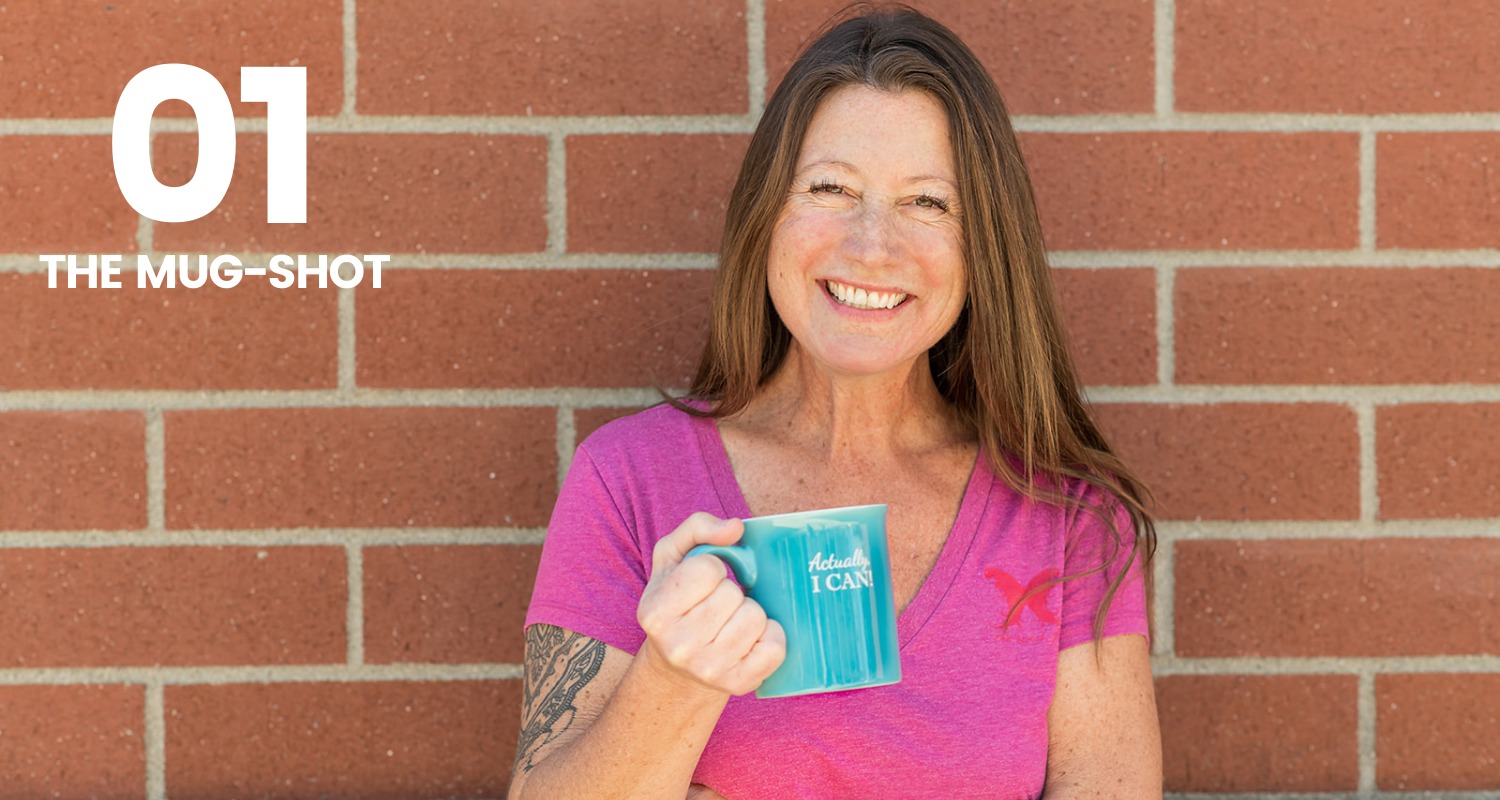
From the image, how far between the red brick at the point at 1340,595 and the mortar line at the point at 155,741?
136 cm

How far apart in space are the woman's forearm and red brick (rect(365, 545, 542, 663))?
49 centimetres

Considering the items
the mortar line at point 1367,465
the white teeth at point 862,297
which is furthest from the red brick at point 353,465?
the mortar line at point 1367,465

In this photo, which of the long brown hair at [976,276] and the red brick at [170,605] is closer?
the long brown hair at [976,276]

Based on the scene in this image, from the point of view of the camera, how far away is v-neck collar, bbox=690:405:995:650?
56.6 inches

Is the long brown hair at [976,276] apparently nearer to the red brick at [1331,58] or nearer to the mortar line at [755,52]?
the mortar line at [755,52]

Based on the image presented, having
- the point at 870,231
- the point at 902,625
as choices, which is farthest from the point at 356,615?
the point at 870,231

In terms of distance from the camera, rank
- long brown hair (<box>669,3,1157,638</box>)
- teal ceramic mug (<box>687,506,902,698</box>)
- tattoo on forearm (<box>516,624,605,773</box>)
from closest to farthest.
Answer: teal ceramic mug (<box>687,506,902,698</box>)
tattoo on forearm (<box>516,624,605,773</box>)
long brown hair (<box>669,3,1157,638</box>)

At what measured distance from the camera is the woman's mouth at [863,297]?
143 cm

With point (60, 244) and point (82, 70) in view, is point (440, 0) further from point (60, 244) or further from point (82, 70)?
point (60, 244)

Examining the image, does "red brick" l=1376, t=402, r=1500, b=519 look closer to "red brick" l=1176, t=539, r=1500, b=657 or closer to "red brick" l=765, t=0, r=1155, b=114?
"red brick" l=1176, t=539, r=1500, b=657

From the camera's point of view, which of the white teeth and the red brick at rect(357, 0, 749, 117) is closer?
the white teeth

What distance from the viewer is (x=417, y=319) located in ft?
5.79

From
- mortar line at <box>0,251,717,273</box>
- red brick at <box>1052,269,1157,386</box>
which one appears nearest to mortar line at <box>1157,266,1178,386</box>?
red brick at <box>1052,269,1157,386</box>

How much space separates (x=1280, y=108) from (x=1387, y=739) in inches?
34.0
